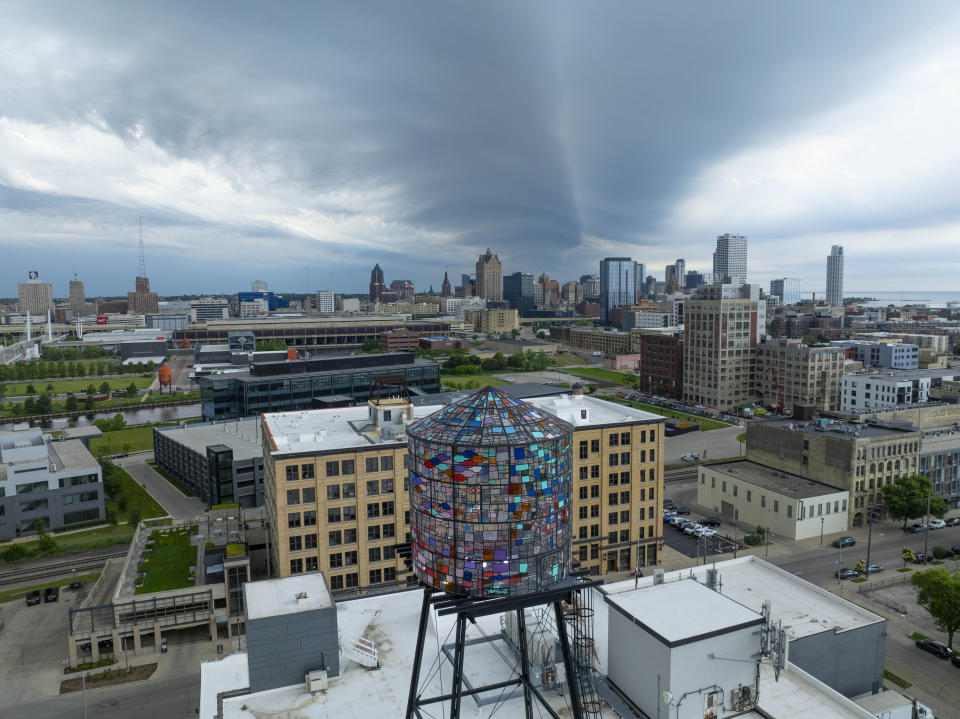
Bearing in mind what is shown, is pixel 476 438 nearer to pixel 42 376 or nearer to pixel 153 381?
pixel 153 381

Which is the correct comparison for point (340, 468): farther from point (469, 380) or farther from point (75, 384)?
point (75, 384)

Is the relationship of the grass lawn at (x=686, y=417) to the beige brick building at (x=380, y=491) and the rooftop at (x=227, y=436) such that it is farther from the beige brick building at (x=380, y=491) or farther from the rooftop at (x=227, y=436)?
→ the rooftop at (x=227, y=436)

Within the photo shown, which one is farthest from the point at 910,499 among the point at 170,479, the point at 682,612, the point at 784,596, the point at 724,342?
the point at 170,479

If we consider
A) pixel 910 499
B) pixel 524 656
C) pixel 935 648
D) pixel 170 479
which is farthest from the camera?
pixel 170 479

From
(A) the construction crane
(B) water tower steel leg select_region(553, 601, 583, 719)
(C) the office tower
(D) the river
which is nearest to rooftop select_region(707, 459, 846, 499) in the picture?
(B) water tower steel leg select_region(553, 601, 583, 719)

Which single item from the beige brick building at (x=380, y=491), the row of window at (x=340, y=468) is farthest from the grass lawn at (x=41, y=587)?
the row of window at (x=340, y=468)

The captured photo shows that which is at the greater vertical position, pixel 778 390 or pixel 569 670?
pixel 569 670
